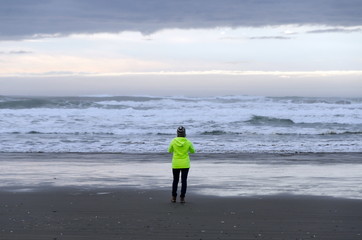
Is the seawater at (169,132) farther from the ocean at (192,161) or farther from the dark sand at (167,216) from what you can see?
the dark sand at (167,216)

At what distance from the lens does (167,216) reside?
8.41m

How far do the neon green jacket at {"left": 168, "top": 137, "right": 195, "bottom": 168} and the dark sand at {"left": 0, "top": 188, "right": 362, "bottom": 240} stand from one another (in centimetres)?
65

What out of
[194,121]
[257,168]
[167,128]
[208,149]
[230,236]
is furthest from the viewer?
[194,121]

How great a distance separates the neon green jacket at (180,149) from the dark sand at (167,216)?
0.65 m

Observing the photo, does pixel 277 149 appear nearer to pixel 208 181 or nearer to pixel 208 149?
pixel 208 149

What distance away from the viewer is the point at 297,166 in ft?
50.1

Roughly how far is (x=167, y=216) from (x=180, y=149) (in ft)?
5.75

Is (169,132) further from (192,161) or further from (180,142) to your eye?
(180,142)

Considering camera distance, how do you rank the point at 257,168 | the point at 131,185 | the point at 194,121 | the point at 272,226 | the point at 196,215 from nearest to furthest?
1. the point at 272,226
2. the point at 196,215
3. the point at 131,185
4. the point at 257,168
5. the point at 194,121

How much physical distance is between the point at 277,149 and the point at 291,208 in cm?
1176

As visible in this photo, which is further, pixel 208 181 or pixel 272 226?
pixel 208 181

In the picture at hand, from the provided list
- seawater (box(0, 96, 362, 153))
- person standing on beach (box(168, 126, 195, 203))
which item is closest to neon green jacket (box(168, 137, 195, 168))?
person standing on beach (box(168, 126, 195, 203))

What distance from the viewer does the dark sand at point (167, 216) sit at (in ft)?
23.7

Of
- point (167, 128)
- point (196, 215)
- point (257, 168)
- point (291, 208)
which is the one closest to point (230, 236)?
point (196, 215)
